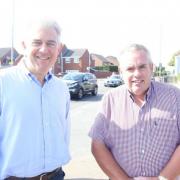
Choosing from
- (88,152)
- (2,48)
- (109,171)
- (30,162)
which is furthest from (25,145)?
(2,48)

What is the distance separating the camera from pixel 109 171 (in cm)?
350

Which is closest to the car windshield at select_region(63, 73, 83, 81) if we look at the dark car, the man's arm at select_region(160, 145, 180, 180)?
the dark car

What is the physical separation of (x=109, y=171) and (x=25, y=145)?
83cm

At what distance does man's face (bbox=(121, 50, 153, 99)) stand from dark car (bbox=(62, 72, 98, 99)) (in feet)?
66.1

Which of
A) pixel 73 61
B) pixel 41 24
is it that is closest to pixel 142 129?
pixel 41 24

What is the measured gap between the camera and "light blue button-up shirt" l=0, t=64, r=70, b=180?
304cm

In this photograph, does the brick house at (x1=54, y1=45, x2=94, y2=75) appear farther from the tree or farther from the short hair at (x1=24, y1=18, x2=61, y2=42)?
the short hair at (x1=24, y1=18, x2=61, y2=42)

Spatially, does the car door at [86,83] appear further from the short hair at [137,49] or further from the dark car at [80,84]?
the short hair at [137,49]

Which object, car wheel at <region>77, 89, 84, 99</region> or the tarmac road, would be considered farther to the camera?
car wheel at <region>77, 89, 84, 99</region>

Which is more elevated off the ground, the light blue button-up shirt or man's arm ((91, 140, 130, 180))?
the light blue button-up shirt

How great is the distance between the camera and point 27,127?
3088mm

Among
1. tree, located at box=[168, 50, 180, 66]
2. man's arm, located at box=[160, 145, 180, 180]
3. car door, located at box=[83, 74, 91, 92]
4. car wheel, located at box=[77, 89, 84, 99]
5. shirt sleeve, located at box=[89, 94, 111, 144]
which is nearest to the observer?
man's arm, located at box=[160, 145, 180, 180]

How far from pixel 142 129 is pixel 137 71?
488 millimetres

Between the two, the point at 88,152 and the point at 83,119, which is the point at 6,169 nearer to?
the point at 88,152
